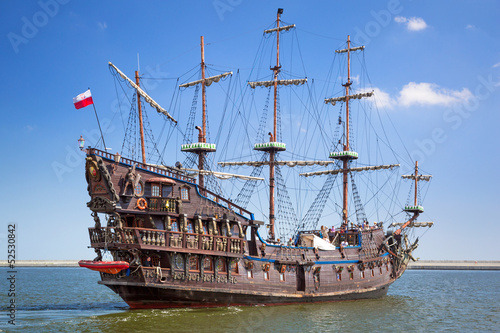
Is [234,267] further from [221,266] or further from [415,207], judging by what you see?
[415,207]

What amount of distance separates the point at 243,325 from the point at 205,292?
4361mm

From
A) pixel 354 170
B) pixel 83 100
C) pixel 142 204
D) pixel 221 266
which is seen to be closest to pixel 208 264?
pixel 221 266

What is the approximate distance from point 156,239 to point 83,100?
301 inches

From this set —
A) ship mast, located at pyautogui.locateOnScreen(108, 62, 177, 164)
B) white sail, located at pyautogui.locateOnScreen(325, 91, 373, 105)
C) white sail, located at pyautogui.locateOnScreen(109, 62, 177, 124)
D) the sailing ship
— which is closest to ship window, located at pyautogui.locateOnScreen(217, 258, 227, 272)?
the sailing ship

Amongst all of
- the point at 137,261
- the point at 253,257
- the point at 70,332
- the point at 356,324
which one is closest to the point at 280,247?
the point at 253,257

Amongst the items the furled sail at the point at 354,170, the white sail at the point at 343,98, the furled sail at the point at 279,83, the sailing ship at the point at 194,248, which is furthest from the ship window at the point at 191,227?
the white sail at the point at 343,98

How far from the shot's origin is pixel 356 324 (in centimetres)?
2648

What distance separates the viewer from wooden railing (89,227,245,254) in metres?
26.2

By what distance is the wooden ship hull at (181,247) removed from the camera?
26422 millimetres

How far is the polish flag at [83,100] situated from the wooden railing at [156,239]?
20.0 ft

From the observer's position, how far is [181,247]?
2719 cm

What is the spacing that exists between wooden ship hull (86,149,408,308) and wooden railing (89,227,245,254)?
0.05 metres

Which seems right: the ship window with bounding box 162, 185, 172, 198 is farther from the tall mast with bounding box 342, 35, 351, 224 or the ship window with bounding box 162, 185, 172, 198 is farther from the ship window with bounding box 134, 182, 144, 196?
the tall mast with bounding box 342, 35, 351, 224

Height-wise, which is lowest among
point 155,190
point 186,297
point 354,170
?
point 186,297
